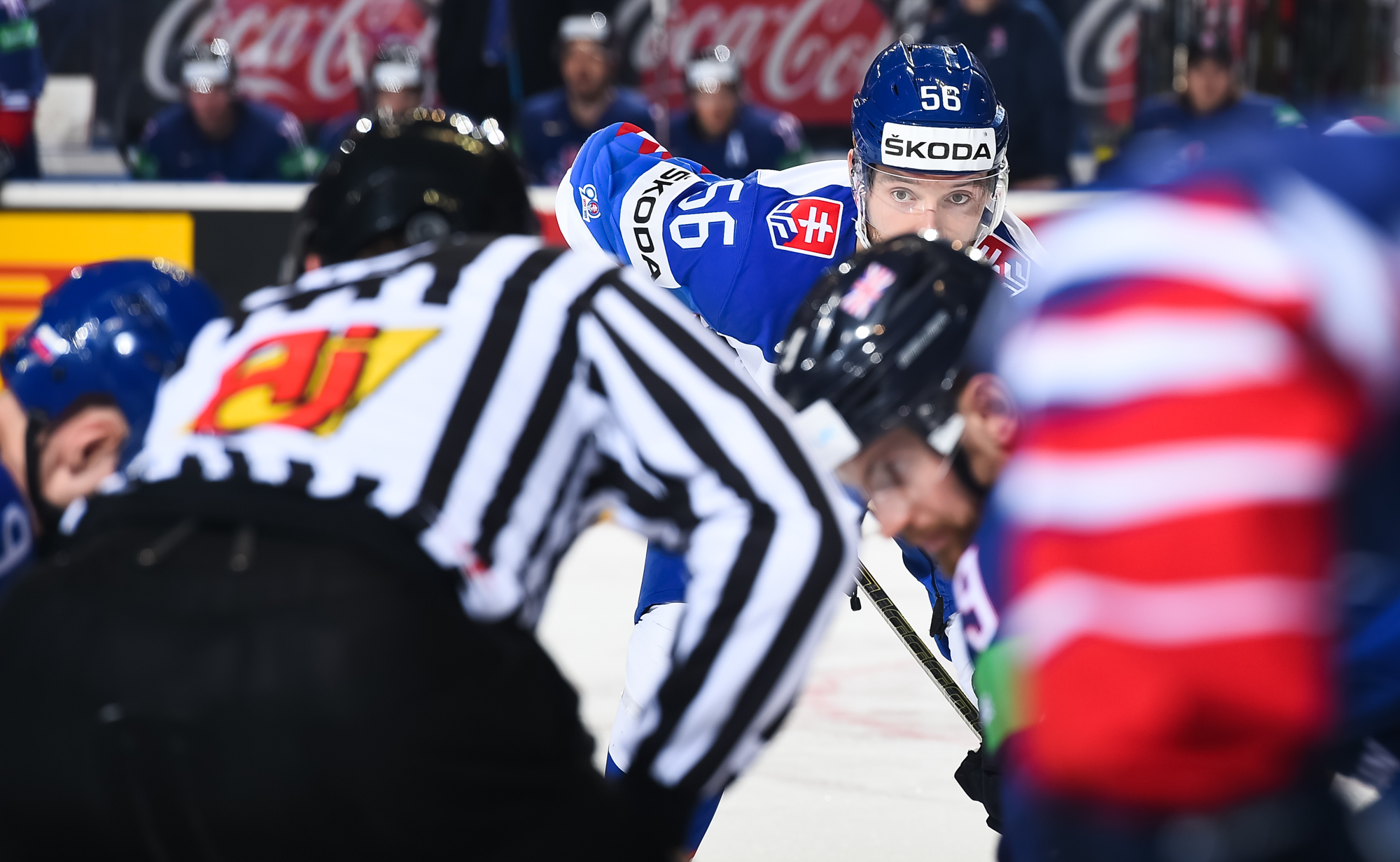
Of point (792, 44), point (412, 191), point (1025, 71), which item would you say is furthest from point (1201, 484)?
point (792, 44)

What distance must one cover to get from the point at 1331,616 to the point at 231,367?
0.89 m

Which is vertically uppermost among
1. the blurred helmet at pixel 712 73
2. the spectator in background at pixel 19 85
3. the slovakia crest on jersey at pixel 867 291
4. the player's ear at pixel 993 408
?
the slovakia crest on jersey at pixel 867 291

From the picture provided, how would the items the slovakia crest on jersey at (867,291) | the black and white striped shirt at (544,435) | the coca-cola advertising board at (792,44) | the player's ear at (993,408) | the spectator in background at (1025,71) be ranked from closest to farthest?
the black and white striped shirt at (544,435) < the player's ear at (993,408) < the slovakia crest on jersey at (867,291) < the spectator in background at (1025,71) < the coca-cola advertising board at (792,44)

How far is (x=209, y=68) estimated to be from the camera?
23.5 ft

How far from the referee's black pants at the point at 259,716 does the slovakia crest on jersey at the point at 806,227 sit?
5.54 feet

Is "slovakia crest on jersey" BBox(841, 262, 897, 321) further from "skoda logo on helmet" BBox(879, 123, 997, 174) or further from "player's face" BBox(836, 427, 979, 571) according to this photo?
"skoda logo on helmet" BBox(879, 123, 997, 174)

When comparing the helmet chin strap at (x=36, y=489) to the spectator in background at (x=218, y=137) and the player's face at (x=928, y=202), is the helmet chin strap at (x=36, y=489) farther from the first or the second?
the spectator in background at (x=218, y=137)

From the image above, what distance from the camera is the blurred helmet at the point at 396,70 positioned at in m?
7.12

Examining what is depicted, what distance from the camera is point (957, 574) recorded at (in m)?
1.54

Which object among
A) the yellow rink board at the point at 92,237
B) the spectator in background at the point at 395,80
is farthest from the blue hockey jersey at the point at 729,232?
the spectator in background at the point at 395,80

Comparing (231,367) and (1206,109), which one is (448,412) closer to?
(231,367)

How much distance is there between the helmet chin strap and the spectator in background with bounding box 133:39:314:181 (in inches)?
214

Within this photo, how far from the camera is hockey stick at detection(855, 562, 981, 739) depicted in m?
2.86

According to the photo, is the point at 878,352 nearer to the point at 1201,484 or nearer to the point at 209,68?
the point at 1201,484
